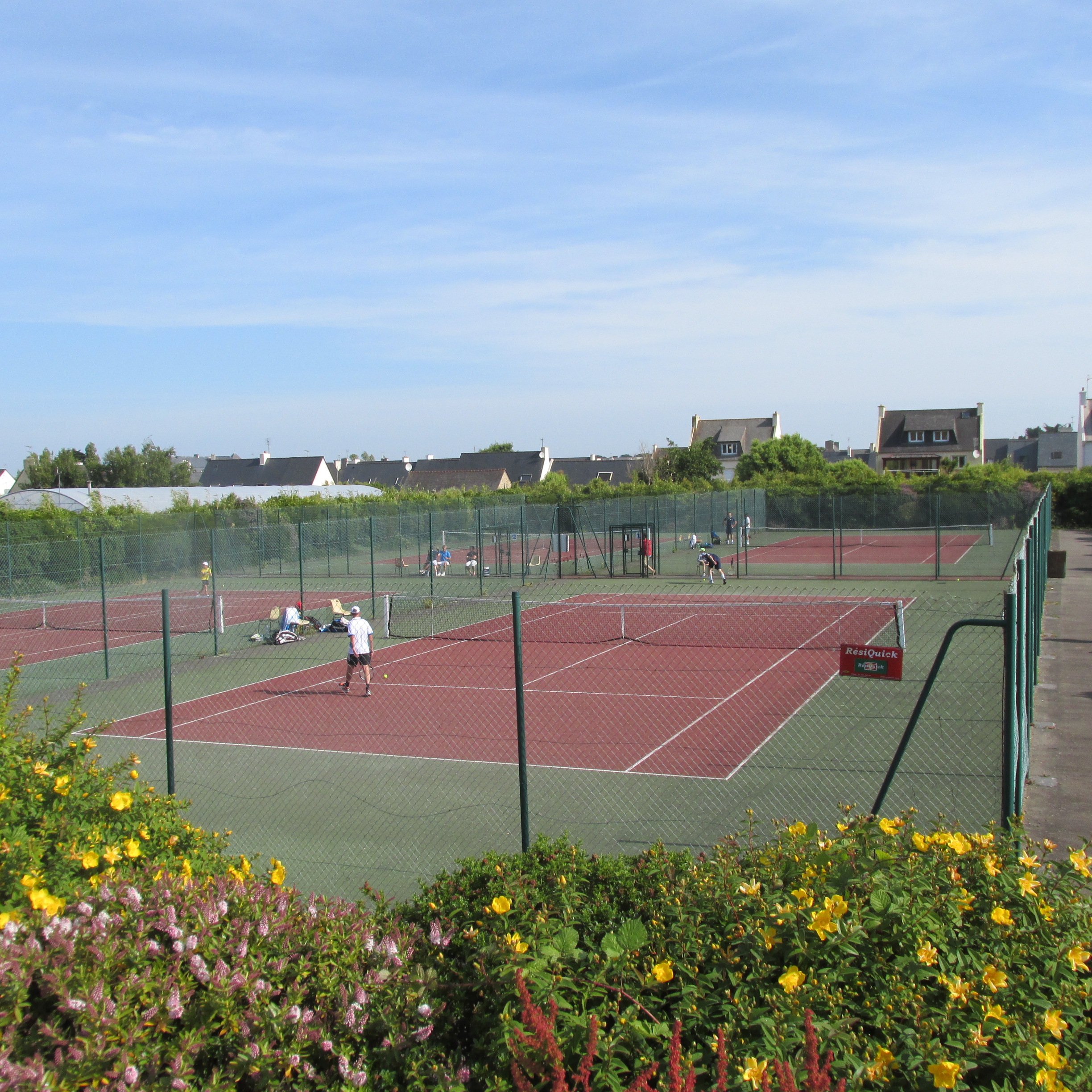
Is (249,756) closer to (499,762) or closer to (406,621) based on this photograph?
(499,762)

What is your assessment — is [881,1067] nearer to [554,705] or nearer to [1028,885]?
[1028,885]

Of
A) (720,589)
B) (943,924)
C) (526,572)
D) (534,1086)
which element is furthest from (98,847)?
(526,572)

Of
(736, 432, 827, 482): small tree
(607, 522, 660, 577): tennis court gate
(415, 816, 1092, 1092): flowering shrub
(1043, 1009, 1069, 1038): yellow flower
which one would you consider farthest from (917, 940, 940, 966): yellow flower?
(736, 432, 827, 482): small tree

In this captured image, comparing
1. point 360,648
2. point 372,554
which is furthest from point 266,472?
point 360,648

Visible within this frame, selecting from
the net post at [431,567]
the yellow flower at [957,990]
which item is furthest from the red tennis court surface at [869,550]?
the yellow flower at [957,990]

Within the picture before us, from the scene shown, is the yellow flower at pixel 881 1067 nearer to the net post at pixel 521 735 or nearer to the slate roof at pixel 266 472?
the net post at pixel 521 735

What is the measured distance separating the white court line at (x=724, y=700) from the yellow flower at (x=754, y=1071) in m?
7.77

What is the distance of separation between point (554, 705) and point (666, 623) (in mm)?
8421

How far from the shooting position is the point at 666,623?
21.7m

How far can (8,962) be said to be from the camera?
113 inches

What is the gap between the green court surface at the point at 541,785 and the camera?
326 inches

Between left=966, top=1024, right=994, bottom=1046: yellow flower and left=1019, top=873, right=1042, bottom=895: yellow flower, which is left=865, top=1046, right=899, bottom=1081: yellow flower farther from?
left=1019, top=873, right=1042, bottom=895: yellow flower

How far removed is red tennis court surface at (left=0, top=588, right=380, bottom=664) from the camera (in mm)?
20750

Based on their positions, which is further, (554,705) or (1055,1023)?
(554,705)
